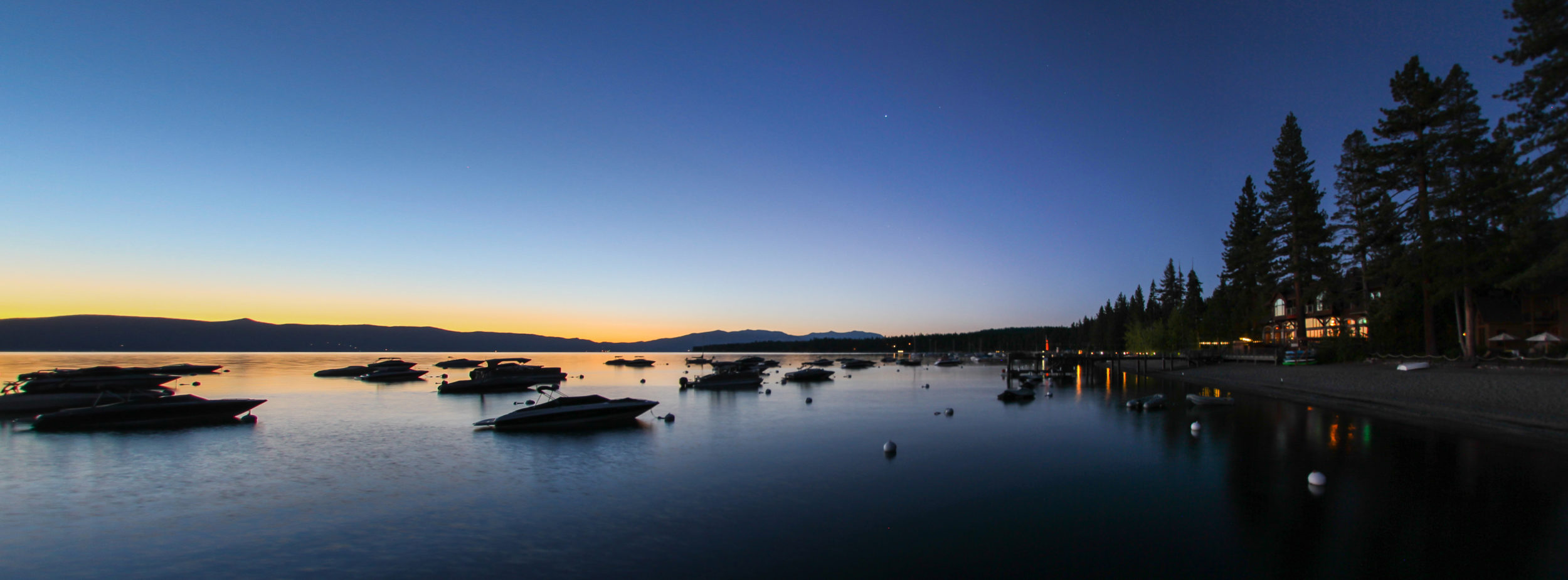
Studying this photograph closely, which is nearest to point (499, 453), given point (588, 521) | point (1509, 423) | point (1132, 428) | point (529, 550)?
point (588, 521)

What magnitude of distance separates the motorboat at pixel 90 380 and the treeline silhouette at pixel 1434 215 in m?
71.0

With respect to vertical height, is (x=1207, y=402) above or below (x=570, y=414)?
below

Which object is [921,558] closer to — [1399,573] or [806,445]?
[1399,573]

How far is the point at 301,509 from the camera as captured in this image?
14.0m

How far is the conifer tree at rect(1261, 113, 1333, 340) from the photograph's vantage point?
54.3 meters

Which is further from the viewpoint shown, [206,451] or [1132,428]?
[1132,428]

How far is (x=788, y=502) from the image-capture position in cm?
1450

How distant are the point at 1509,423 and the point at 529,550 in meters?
31.8

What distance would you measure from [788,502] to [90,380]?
5104cm

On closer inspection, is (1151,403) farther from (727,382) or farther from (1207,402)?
(727,382)

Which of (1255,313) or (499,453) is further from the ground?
(1255,313)

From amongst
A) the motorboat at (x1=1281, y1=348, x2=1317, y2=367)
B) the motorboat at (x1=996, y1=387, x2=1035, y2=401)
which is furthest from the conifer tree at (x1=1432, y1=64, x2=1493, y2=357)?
the motorboat at (x1=996, y1=387, x2=1035, y2=401)

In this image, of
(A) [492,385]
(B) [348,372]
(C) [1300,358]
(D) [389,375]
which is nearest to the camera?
(A) [492,385]

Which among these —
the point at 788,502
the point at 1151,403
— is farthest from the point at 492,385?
the point at 1151,403
